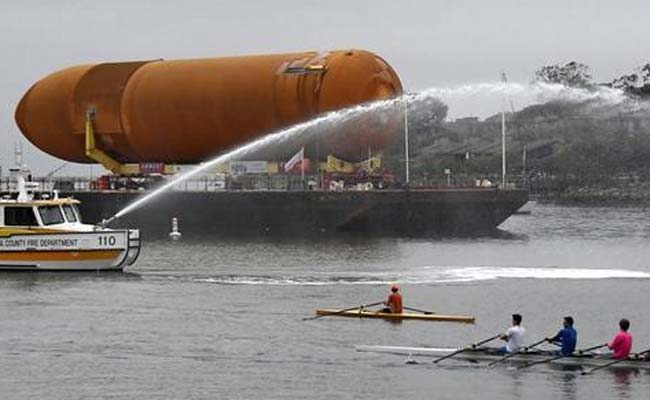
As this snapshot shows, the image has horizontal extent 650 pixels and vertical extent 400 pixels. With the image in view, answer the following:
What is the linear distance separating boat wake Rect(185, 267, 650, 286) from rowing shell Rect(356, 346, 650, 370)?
1868 cm

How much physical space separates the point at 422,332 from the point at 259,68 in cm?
5745

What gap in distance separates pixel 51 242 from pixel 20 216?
6.00ft

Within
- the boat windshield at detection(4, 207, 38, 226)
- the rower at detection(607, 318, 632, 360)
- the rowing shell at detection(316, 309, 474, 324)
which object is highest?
the boat windshield at detection(4, 207, 38, 226)

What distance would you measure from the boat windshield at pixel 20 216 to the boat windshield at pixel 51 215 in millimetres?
427

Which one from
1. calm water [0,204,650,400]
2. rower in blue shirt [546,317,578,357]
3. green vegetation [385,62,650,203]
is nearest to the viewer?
calm water [0,204,650,400]

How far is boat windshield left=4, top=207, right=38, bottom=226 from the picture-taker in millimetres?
63625

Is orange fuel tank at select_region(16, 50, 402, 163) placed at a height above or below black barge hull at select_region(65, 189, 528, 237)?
above

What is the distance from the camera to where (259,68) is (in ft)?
339

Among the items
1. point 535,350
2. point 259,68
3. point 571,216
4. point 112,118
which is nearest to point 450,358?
point 535,350

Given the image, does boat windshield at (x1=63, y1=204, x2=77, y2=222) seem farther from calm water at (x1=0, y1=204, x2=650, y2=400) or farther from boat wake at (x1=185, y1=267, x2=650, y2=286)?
boat wake at (x1=185, y1=267, x2=650, y2=286)

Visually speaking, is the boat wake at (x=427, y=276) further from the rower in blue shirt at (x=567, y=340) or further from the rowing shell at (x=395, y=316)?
the rower in blue shirt at (x=567, y=340)

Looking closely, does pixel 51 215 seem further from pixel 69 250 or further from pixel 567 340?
pixel 567 340

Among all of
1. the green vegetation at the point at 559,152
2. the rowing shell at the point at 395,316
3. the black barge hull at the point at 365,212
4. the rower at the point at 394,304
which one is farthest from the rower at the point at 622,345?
the green vegetation at the point at 559,152

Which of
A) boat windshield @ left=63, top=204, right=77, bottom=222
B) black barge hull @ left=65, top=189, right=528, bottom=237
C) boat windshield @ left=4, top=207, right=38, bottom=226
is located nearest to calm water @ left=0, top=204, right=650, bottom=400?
boat windshield @ left=4, top=207, right=38, bottom=226
